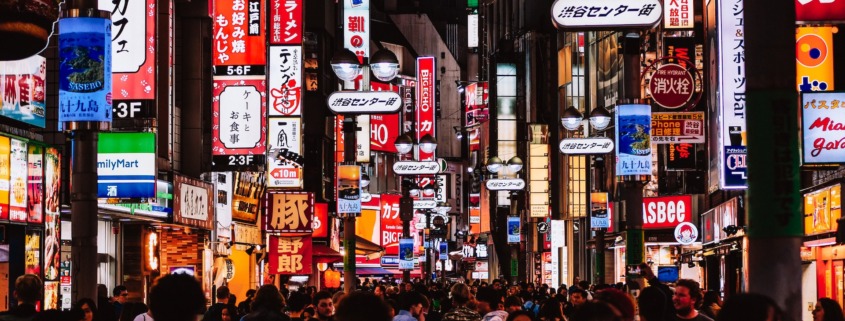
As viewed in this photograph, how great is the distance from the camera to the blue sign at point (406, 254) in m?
59.7

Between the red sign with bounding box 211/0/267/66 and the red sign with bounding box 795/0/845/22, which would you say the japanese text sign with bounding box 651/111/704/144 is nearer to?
the red sign with bounding box 211/0/267/66

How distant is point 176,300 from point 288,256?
28.2 m

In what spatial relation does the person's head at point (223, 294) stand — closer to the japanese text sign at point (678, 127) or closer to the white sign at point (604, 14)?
the white sign at point (604, 14)

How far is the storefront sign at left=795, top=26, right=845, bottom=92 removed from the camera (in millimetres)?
21781

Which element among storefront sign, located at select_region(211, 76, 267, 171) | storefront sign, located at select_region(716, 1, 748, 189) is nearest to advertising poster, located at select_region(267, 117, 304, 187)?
storefront sign, located at select_region(211, 76, 267, 171)

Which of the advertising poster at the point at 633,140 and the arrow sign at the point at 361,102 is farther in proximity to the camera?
the arrow sign at the point at 361,102

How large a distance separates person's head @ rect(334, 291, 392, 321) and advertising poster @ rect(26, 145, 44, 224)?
14.7m

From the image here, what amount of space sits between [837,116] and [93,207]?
30.4 feet

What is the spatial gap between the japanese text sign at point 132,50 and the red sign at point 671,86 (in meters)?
11.2

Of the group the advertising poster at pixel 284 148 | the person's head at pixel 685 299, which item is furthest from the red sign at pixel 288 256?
the person's head at pixel 685 299

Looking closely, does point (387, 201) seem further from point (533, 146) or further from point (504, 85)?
point (504, 85)

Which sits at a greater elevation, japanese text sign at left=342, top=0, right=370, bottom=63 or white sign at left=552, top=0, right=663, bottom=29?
japanese text sign at left=342, top=0, right=370, bottom=63

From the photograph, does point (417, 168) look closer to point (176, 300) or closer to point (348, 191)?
point (348, 191)

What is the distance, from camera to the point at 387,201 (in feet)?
210
